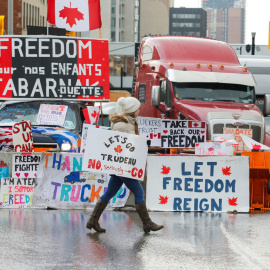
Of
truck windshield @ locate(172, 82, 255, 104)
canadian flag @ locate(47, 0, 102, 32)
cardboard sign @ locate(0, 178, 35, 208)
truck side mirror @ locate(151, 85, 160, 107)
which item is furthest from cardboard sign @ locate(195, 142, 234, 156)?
truck windshield @ locate(172, 82, 255, 104)

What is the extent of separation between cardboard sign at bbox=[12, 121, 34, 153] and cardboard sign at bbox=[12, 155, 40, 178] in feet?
1.21

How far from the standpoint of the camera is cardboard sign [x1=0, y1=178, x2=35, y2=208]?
1345 centimetres

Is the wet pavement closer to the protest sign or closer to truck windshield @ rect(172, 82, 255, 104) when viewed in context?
the protest sign

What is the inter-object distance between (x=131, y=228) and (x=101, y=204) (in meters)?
0.62

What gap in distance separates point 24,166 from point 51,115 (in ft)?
8.66

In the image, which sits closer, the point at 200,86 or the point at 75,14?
the point at 75,14

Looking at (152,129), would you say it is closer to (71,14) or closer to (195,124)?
(195,124)

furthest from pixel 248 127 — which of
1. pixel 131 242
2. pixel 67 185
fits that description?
pixel 131 242

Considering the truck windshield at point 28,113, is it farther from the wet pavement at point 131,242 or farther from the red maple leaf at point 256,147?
the red maple leaf at point 256,147

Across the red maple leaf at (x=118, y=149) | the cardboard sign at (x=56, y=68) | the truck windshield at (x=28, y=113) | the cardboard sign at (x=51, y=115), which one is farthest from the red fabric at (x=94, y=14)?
the red maple leaf at (x=118, y=149)

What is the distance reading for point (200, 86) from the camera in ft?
73.5

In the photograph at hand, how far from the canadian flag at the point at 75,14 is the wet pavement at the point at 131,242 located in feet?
18.6

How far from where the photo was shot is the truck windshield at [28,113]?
52.7 feet

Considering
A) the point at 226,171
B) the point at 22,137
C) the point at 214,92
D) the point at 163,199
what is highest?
the point at 214,92
